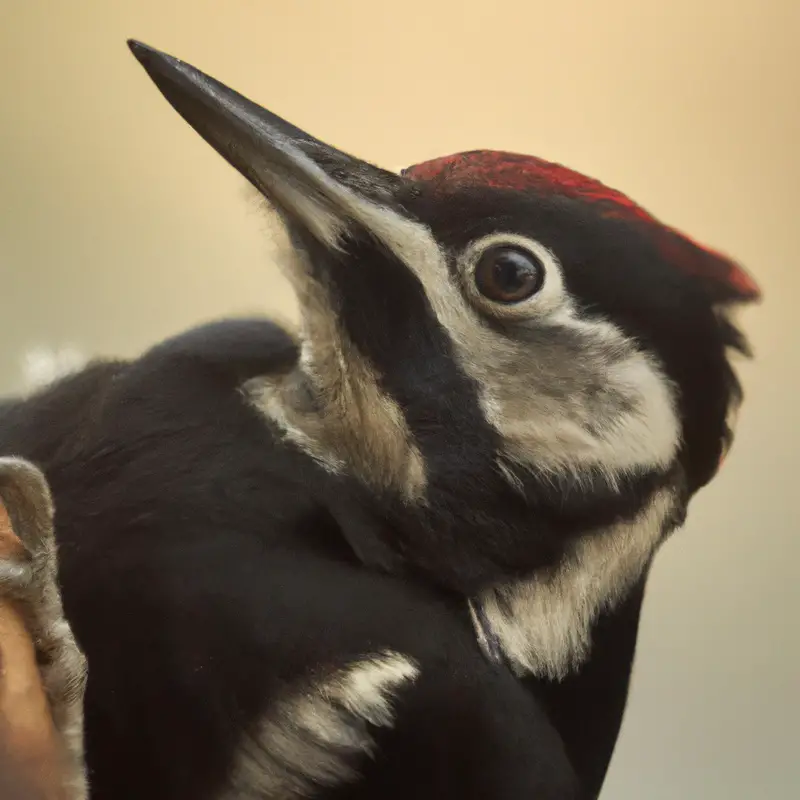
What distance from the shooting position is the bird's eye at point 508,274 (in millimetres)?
582

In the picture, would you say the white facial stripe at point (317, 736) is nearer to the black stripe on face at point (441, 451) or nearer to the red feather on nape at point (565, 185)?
A: the black stripe on face at point (441, 451)

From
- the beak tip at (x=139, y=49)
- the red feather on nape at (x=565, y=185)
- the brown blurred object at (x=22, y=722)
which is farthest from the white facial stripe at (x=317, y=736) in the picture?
the beak tip at (x=139, y=49)

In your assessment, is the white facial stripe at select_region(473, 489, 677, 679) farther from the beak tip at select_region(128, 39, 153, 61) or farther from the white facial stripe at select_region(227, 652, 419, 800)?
the beak tip at select_region(128, 39, 153, 61)

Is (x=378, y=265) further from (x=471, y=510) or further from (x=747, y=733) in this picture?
(x=747, y=733)

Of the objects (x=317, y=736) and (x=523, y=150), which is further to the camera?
(x=523, y=150)

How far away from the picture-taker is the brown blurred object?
444 millimetres

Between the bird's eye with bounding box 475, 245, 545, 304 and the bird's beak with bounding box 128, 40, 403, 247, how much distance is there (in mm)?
86

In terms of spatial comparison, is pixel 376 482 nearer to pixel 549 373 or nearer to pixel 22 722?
pixel 549 373

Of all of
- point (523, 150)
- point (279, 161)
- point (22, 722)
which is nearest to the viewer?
point (22, 722)

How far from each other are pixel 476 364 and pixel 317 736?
0.95ft

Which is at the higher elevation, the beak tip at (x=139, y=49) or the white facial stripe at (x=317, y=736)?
the beak tip at (x=139, y=49)

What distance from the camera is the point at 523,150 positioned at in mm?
674

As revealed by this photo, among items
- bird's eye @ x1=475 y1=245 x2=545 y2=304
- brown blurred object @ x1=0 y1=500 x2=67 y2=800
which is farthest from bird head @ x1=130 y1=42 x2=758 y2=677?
brown blurred object @ x1=0 y1=500 x2=67 y2=800

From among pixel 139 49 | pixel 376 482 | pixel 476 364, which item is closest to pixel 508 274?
pixel 476 364
